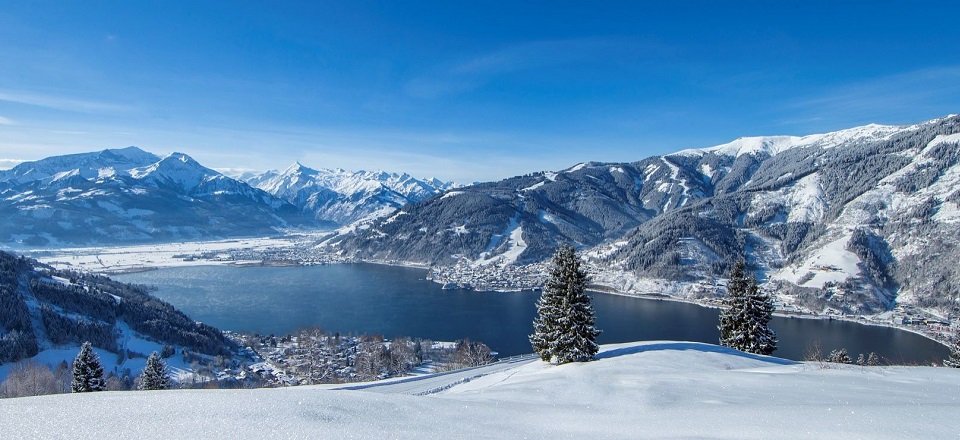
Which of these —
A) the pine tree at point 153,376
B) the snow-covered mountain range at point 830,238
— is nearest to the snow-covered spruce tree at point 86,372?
the pine tree at point 153,376

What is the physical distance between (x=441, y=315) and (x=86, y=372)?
7916 cm

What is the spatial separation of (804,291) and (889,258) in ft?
108

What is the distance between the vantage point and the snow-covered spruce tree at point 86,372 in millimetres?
23766

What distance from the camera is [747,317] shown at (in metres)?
28.1

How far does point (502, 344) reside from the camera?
257ft

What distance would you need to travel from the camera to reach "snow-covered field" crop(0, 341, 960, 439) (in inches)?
230

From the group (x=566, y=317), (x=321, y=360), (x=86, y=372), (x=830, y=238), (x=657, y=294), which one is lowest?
(x=321, y=360)

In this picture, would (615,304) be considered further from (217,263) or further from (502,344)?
(217,263)

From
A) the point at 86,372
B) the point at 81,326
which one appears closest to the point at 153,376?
the point at 86,372

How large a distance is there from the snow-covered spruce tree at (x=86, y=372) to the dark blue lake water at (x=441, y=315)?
55293mm

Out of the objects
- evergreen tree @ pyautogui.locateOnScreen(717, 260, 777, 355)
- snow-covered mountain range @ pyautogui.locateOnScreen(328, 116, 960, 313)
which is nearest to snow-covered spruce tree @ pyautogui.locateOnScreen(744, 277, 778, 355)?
evergreen tree @ pyautogui.locateOnScreen(717, 260, 777, 355)

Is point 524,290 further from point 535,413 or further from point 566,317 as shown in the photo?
point 535,413

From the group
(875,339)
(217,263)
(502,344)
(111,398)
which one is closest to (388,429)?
(111,398)

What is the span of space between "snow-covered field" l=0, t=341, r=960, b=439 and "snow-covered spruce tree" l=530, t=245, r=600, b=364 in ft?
32.6
